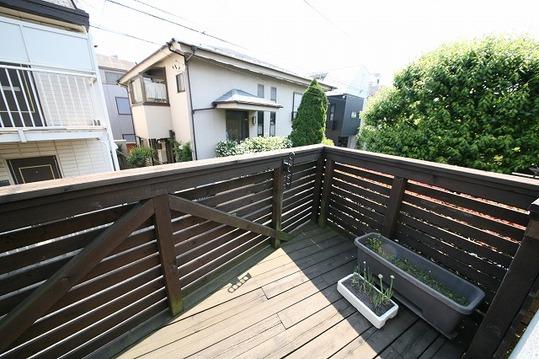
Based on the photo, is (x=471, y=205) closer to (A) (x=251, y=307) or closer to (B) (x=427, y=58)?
(A) (x=251, y=307)

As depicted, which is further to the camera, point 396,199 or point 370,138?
point 370,138

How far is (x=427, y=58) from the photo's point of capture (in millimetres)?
3885

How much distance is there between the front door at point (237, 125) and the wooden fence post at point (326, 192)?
630cm

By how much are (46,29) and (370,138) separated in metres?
6.99

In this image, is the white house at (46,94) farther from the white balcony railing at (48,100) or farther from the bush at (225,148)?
the bush at (225,148)

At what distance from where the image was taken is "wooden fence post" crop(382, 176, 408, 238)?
83.3 inches

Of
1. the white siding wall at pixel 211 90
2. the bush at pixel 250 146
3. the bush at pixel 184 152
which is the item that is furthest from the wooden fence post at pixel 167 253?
the bush at pixel 184 152

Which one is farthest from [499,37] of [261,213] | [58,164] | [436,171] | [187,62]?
[58,164]

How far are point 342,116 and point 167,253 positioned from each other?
52.0 ft

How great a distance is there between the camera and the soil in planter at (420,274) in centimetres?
164

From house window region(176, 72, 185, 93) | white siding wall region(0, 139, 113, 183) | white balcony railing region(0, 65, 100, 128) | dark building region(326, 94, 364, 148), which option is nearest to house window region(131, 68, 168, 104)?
house window region(176, 72, 185, 93)

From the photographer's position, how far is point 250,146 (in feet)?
24.5

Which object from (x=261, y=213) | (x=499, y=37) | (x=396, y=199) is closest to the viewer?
(x=396, y=199)

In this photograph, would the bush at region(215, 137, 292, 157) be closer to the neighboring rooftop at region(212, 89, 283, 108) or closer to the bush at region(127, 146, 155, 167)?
the neighboring rooftop at region(212, 89, 283, 108)
